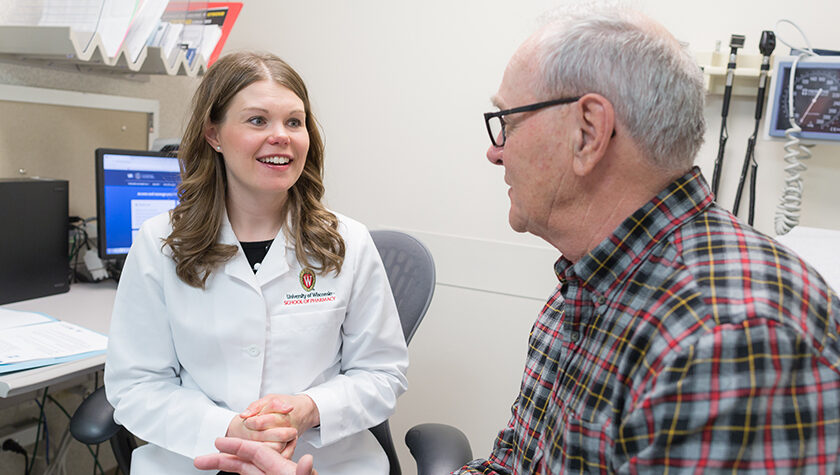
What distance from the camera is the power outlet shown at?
75.5 inches

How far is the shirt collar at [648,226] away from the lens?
723 millimetres

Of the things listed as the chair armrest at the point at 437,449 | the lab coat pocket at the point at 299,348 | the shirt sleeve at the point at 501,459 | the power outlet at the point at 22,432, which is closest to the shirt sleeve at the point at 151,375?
the lab coat pocket at the point at 299,348

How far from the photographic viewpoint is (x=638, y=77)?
0.72 metres

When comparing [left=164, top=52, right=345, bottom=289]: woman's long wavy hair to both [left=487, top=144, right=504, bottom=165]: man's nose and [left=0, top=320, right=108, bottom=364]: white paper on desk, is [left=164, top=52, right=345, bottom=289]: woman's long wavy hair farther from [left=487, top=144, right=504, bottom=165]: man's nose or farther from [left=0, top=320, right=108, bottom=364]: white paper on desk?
[left=487, top=144, right=504, bottom=165]: man's nose

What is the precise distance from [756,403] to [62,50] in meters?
1.76

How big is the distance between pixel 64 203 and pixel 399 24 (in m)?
1.17

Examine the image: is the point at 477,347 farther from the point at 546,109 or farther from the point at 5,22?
the point at 5,22

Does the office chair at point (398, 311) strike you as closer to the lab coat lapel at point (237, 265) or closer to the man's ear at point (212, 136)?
the lab coat lapel at point (237, 265)

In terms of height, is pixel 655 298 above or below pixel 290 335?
above

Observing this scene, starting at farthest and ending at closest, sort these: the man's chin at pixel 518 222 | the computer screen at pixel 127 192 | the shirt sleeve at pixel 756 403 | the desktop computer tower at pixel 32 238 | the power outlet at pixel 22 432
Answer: the power outlet at pixel 22 432 < the computer screen at pixel 127 192 < the desktop computer tower at pixel 32 238 < the man's chin at pixel 518 222 < the shirt sleeve at pixel 756 403

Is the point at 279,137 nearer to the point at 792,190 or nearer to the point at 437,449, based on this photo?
the point at 437,449

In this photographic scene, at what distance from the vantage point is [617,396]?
68 centimetres

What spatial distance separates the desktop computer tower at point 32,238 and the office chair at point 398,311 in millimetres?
580

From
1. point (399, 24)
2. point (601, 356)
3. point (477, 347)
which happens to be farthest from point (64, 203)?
point (601, 356)
